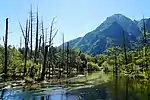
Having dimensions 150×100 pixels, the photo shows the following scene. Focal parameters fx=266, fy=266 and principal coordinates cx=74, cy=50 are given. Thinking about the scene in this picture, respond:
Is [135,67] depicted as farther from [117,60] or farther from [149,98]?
[149,98]

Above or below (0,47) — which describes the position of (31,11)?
above

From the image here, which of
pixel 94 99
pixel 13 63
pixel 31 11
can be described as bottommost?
pixel 94 99

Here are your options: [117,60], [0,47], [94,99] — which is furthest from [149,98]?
[117,60]

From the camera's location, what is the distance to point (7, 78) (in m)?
36.2

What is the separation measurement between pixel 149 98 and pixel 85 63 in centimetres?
8399

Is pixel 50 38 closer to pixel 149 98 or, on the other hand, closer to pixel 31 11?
pixel 31 11

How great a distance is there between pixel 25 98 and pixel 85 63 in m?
84.1

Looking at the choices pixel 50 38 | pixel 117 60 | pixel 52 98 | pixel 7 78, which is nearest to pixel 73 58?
pixel 117 60

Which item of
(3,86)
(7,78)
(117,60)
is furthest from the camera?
(117,60)

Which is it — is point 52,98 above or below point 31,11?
below

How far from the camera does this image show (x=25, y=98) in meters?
22.1

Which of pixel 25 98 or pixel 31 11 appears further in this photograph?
pixel 31 11

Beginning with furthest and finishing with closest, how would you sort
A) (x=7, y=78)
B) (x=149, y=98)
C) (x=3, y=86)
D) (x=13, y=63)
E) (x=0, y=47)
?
(x=0, y=47) → (x=13, y=63) → (x=7, y=78) → (x=3, y=86) → (x=149, y=98)

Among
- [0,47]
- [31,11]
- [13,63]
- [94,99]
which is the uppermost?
[31,11]
